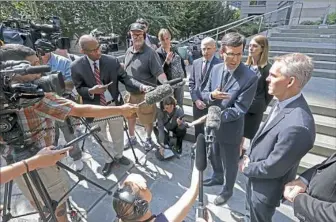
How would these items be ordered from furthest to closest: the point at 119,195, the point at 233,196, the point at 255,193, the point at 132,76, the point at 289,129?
1. the point at 132,76
2. the point at 233,196
3. the point at 255,193
4. the point at 289,129
5. the point at 119,195

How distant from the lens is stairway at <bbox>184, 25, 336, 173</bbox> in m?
3.35

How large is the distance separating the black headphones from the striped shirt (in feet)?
2.47

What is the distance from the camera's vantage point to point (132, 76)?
3.14m

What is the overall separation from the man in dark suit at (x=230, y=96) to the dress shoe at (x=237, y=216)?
0.52 ft

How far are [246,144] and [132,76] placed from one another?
192cm

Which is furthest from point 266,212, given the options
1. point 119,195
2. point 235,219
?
point 119,195

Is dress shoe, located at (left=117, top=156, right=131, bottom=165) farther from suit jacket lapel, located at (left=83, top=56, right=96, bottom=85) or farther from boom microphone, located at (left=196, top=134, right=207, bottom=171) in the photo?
boom microphone, located at (left=196, top=134, right=207, bottom=171)

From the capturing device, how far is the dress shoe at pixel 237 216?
2.38 metres

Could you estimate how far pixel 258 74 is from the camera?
8.98 feet

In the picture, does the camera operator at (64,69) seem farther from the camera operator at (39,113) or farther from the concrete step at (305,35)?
the concrete step at (305,35)

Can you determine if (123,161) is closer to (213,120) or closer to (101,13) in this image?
(213,120)

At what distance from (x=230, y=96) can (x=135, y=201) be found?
1409 mm

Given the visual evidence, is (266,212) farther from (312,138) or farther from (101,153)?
(101,153)

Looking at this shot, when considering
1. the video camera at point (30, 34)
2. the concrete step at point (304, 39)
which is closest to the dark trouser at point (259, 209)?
the video camera at point (30, 34)
